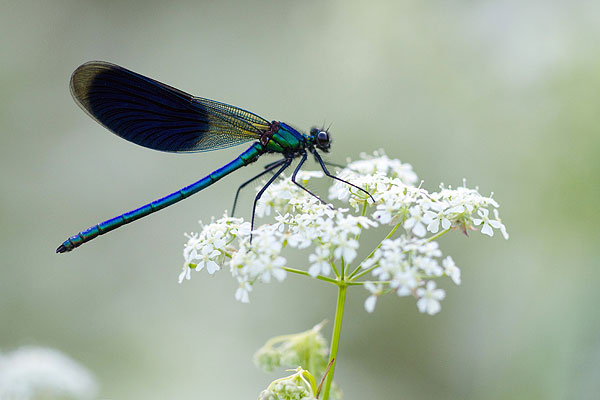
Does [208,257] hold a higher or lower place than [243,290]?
higher

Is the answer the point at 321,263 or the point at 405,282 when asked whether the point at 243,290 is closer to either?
the point at 321,263

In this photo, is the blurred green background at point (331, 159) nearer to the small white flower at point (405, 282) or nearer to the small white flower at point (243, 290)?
the small white flower at point (405, 282)

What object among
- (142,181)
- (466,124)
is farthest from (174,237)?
(466,124)

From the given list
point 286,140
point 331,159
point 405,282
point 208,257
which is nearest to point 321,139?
point 286,140

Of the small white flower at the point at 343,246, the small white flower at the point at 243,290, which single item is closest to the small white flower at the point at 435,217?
the small white flower at the point at 343,246

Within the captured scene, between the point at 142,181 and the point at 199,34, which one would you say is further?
the point at 199,34

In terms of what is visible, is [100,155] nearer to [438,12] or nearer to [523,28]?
[438,12]
